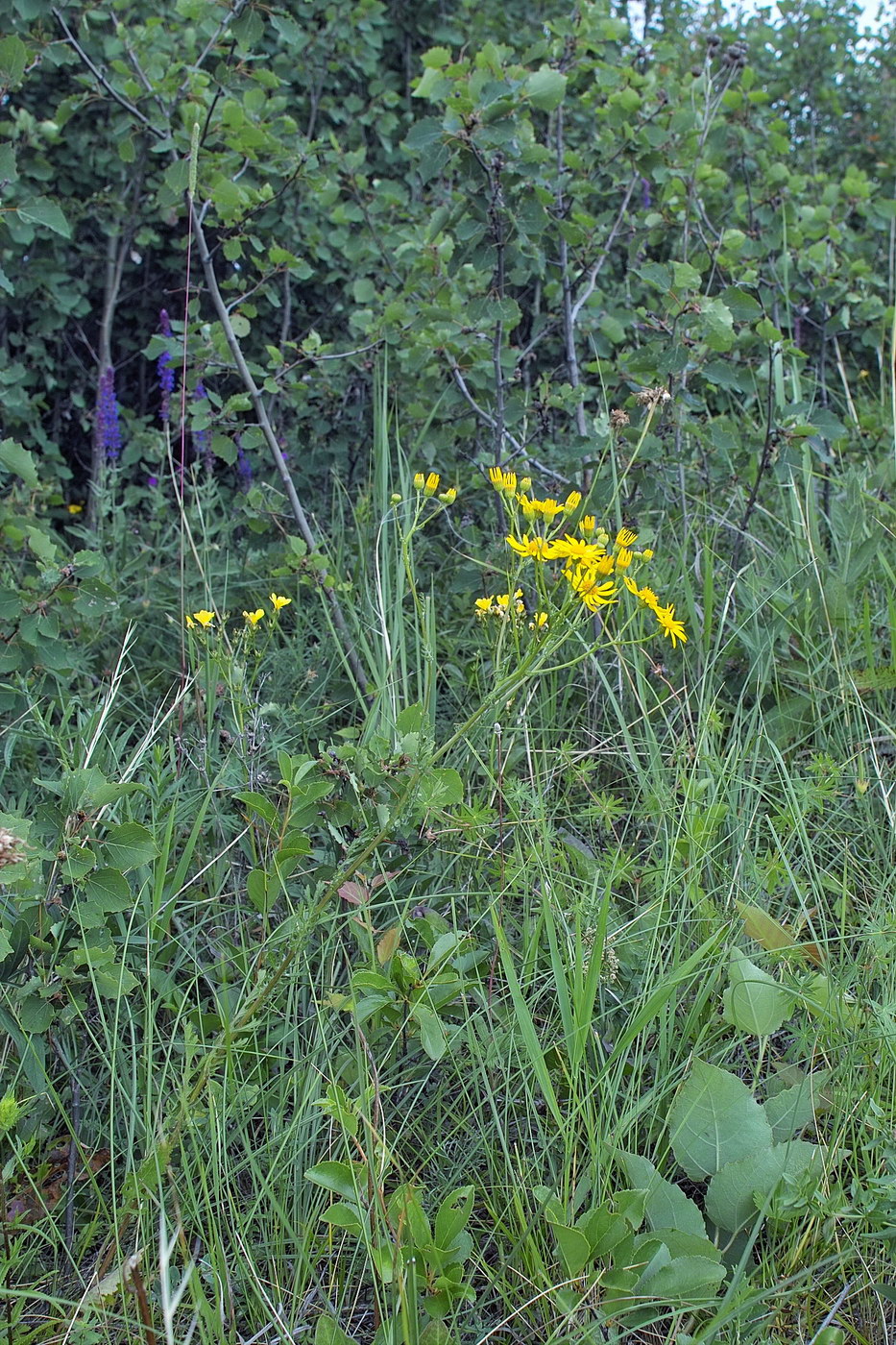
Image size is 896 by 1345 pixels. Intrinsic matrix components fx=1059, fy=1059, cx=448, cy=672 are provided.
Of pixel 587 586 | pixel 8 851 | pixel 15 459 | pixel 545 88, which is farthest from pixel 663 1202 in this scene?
pixel 545 88

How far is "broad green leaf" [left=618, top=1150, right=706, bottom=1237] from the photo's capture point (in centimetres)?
114

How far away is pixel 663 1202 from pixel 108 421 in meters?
2.68

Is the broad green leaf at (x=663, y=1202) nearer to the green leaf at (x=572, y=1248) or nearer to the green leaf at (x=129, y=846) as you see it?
the green leaf at (x=572, y=1248)

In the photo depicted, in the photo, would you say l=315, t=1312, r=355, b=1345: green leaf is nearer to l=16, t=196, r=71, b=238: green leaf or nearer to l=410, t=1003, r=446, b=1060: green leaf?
l=410, t=1003, r=446, b=1060: green leaf

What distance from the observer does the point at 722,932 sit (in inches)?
55.6

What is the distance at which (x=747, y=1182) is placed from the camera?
117cm

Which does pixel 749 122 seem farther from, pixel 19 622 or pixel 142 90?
pixel 19 622

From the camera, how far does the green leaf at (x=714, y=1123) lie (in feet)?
3.95

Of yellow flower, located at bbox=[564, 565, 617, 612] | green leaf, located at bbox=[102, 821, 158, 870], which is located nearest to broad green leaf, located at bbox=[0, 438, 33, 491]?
green leaf, located at bbox=[102, 821, 158, 870]

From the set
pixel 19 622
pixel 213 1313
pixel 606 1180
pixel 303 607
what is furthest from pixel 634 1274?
pixel 303 607

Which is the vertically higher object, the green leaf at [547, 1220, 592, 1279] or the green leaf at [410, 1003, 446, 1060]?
the green leaf at [410, 1003, 446, 1060]

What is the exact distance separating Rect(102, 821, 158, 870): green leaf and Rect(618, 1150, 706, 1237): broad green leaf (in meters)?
0.68

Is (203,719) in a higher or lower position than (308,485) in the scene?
lower

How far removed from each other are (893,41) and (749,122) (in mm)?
1953
